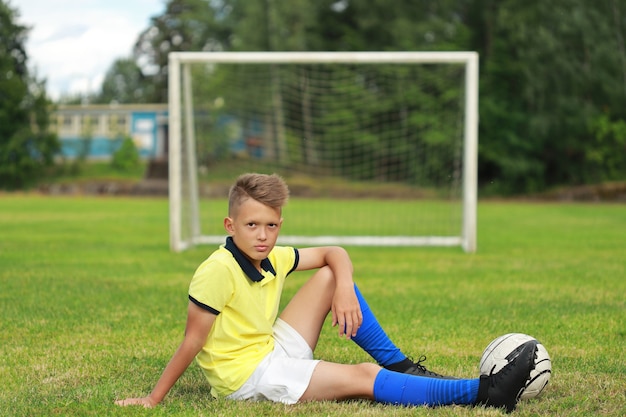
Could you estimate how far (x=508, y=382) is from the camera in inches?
135

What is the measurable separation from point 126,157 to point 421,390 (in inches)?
1470

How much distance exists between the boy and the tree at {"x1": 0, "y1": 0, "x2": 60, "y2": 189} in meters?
29.9

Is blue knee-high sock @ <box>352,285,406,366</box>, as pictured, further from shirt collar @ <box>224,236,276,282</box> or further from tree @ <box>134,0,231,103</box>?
tree @ <box>134,0,231,103</box>

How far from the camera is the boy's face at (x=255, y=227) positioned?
352cm

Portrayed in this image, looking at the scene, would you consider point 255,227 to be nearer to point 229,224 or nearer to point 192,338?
point 229,224

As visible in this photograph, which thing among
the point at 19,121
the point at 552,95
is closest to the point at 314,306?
the point at 552,95

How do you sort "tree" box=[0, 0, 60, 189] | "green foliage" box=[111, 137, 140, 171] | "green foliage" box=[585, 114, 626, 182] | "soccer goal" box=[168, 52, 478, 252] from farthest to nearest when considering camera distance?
"green foliage" box=[111, 137, 140, 171], "tree" box=[0, 0, 60, 189], "green foliage" box=[585, 114, 626, 182], "soccer goal" box=[168, 52, 478, 252]

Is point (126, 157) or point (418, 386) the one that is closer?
point (418, 386)

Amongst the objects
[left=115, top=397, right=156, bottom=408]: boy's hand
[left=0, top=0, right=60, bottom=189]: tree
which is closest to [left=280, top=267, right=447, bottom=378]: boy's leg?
[left=115, top=397, right=156, bottom=408]: boy's hand

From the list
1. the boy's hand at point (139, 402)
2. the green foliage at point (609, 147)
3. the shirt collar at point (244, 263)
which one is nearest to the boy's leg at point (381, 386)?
the shirt collar at point (244, 263)

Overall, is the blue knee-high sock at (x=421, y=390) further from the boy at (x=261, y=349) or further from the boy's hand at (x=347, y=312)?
the boy's hand at (x=347, y=312)

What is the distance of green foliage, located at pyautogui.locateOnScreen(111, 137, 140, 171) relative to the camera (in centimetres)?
3916

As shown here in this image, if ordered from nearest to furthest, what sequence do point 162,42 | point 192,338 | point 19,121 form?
point 192,338
point 19,121
point 162,42

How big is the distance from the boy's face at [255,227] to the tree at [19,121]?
98.1 feet
